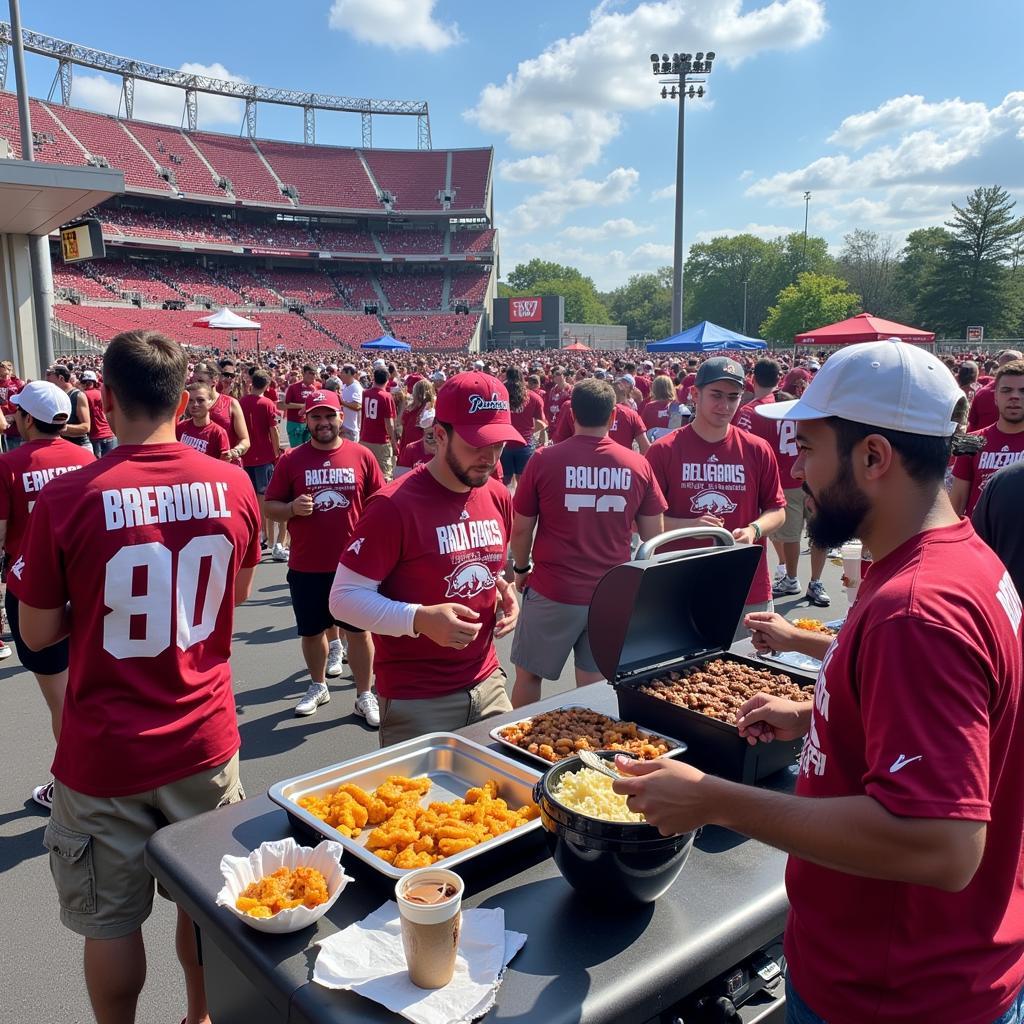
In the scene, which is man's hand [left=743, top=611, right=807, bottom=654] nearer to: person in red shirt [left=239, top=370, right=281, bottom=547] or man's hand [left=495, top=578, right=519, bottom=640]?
man's hand [left=495, top=578, right=519, bottom=640]

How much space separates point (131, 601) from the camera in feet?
7.92

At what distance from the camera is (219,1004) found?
196 cm

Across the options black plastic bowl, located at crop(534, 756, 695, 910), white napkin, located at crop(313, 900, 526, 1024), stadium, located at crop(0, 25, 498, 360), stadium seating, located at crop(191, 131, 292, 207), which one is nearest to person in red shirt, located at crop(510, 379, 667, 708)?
black plastic bowl, located at crop(534, 756, 695, 910)

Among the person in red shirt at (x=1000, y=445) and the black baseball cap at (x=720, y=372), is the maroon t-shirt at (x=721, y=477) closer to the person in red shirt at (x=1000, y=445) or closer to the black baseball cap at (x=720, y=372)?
the black baseball cap at (x=720, y=372)

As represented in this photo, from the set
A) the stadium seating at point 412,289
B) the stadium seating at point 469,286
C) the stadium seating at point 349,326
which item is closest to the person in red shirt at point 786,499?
the stadium seating at point 349,326

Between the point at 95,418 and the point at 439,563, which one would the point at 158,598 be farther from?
the point at 95,418

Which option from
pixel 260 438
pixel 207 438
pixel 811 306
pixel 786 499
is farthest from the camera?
pixel 811 306

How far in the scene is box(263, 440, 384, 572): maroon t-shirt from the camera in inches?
213

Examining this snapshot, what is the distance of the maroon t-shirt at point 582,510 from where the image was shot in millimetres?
4566

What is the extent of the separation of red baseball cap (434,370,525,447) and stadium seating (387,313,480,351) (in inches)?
2163

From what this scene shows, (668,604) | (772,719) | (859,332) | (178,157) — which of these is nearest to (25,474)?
(668,604)

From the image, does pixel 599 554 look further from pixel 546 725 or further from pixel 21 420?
pixel 21 420

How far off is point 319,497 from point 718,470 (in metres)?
2.71

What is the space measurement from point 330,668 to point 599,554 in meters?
2.87
